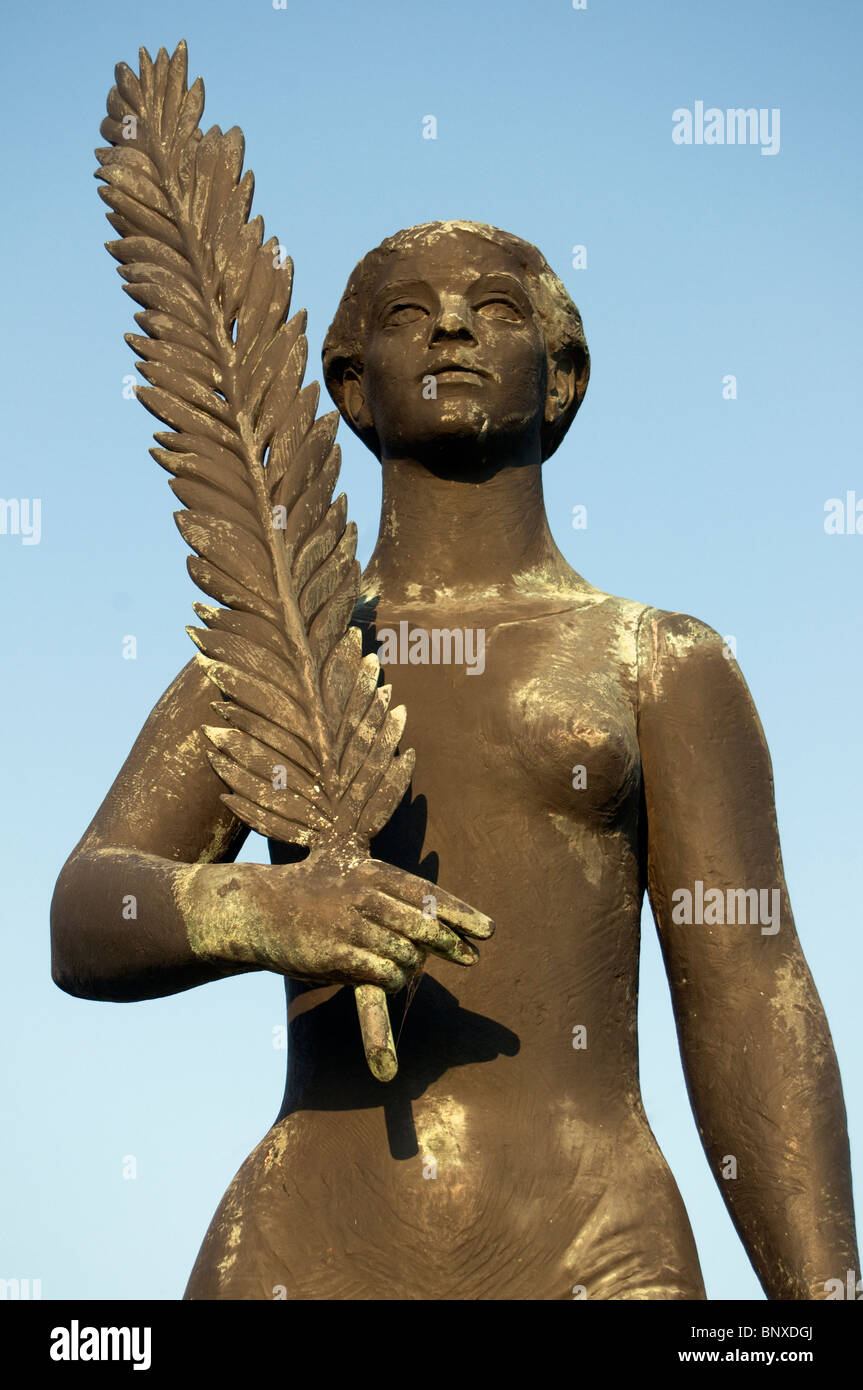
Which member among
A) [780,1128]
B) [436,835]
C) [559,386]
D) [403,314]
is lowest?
[780,1128]

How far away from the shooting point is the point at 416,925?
24.0 feet

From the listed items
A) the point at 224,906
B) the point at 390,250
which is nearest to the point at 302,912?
the point at 224,906

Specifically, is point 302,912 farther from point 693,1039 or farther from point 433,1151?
point 693,1039

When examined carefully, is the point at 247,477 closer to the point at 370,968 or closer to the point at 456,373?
the point at 456,373

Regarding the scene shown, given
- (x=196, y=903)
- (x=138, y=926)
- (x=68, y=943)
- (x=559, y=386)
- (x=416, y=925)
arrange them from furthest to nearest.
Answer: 1. (x=559, y=386)
2. (x=68, y=943)
3. (x=138, y=926)
4. (x=196, y=903)
5. (x=416, y=925)

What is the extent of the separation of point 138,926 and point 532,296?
9.34 feet

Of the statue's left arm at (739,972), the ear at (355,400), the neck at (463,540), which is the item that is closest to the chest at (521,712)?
the statue's left arm at (739,972)

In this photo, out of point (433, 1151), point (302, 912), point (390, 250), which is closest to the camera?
point (302, 912)

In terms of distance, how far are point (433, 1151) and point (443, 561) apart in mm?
2228

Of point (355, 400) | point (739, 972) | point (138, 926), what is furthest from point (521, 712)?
point (355, 400)

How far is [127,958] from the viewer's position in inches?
315

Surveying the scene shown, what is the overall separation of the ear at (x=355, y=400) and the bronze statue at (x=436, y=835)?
30 centimetres

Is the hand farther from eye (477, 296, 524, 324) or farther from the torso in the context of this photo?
eye (477, 296, 524, 324)

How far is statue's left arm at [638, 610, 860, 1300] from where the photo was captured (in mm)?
8047
